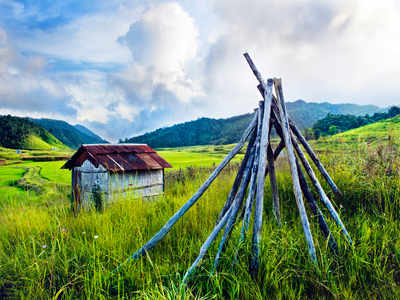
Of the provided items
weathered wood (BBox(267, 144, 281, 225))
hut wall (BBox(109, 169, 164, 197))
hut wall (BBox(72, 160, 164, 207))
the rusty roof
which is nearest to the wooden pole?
weathered wood (BBox(267, 144, 281, 225))

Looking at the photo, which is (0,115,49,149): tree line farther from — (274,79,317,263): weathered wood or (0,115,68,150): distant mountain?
(274,79,317,263): weathered wood

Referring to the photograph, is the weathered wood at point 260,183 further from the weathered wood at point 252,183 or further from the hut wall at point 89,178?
the hut wall at point 89,178

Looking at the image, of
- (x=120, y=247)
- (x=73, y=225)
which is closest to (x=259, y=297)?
(x=120, y=247)

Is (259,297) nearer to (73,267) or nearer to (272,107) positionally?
(73,267)

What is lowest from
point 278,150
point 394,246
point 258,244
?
point 394,246

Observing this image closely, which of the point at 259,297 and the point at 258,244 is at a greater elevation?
the point at 258,244

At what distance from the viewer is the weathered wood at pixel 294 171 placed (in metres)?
2.42

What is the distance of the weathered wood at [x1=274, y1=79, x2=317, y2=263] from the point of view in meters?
2.42

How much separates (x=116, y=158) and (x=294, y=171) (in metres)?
5.69

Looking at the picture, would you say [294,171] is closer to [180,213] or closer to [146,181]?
[180,213]

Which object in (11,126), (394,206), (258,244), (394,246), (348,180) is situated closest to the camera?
(258,244)

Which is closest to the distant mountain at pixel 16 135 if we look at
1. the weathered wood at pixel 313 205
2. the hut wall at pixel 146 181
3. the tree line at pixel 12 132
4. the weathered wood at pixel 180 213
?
the tree line at pixel 12 132

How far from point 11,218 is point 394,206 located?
6.78 m

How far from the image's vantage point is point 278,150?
12.9 feet
